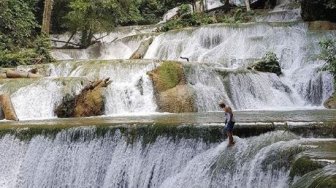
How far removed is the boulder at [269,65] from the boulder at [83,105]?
6222 millimetres

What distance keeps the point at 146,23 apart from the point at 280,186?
95.4 feet

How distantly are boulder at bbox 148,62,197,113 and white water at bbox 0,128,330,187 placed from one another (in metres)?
5.73

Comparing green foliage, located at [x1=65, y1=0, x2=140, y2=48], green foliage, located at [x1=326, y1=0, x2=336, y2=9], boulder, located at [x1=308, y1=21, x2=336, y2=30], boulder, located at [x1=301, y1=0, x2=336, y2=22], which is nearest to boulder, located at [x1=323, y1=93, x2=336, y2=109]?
green foliage, located at [x1=326, y1=0, x2=336, y2=9]

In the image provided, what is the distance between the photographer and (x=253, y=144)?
9.43 metres

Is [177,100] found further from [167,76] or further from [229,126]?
[229,126]

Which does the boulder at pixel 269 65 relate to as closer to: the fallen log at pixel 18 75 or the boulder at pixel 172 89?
the boulder at pixel 172 89

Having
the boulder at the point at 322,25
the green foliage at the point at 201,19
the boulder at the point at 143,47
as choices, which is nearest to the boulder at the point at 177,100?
the boulder at the point at 322,25

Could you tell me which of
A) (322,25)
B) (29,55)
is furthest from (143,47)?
(322,25)

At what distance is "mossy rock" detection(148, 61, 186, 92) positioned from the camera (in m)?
17.8

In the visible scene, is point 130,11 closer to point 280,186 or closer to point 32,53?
point 32,53

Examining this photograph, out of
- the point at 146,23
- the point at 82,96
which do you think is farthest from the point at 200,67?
the point at 146,23

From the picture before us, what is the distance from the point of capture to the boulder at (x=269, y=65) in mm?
19625

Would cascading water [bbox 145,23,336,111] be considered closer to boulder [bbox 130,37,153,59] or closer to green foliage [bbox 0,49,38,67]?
boulder [bbox 130,37,153,59]

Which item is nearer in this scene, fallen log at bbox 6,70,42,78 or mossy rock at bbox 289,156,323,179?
mossy rock at bbox 289,156,323,179
